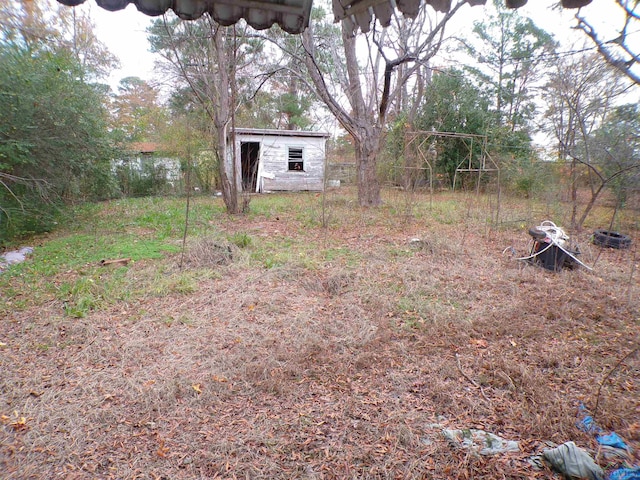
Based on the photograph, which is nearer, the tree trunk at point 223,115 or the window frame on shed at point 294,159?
the tree trunk at point 223,115

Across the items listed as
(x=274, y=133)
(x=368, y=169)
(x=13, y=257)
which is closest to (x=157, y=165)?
(x=274, y=133)

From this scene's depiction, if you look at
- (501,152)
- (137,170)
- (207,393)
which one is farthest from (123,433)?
(501,152)

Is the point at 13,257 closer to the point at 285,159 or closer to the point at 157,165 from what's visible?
the point at 157,165

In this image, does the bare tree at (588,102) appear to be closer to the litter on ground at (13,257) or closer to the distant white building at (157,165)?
the litter on ground at (13,257)

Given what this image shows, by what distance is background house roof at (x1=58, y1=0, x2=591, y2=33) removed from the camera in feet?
5.80

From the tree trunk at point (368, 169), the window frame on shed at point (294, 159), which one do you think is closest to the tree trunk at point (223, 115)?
the tree trunk at point (368, 169)

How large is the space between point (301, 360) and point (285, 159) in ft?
41.1

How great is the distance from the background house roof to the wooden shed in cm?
1190

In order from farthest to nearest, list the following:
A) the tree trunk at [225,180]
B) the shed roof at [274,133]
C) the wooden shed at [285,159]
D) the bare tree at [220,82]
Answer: the wooden shed at [285,159] < the shed roof at [274,133] < the tree trunk at [225,180] < the bare tree at [220,82]

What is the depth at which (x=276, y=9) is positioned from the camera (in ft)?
6.52

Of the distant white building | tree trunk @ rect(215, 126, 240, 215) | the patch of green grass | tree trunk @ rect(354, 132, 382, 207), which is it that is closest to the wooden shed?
the distant white building

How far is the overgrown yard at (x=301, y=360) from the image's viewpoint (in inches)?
75.3

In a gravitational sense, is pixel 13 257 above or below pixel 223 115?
below

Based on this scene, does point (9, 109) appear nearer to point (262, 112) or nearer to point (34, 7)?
point (34, 7)
